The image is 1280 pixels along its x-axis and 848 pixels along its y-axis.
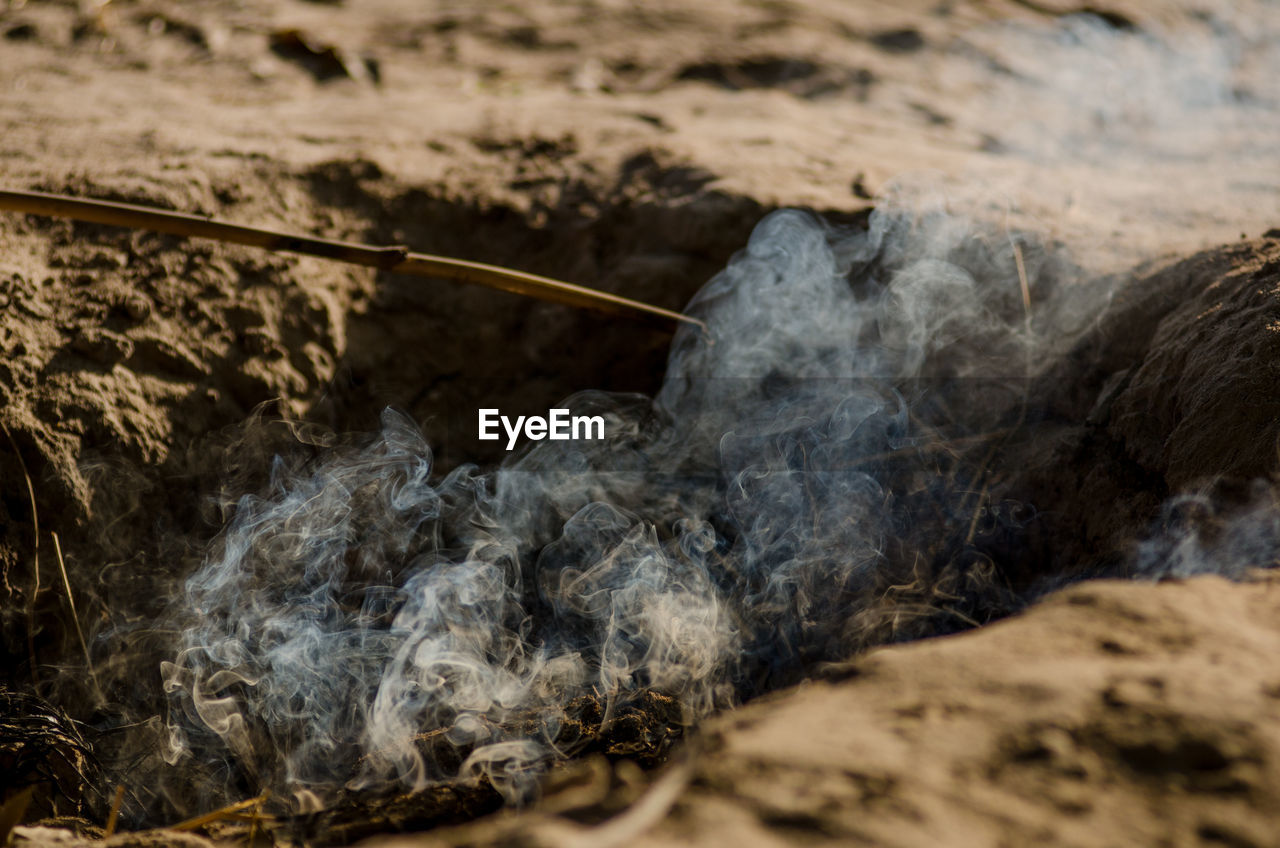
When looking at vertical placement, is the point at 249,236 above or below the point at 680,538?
above

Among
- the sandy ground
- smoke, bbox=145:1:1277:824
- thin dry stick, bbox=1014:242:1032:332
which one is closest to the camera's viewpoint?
the sandy ground

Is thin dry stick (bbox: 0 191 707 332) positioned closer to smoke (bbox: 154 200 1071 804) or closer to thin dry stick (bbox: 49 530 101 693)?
smoke (bbox: 154 200 1071 804)

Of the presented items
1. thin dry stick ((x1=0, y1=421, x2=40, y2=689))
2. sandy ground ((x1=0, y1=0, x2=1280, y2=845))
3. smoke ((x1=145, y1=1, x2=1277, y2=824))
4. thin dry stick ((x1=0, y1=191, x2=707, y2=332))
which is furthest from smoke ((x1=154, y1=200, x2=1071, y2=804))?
thin dry stick ((x1=0, y1=191, x2=707, y2=332))

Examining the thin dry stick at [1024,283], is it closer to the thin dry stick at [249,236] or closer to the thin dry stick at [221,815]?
the thin dry stick at [249,236]

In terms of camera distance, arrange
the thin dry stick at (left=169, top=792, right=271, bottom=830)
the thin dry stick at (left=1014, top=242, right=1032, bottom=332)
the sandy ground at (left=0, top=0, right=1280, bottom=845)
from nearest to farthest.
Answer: the sandy ground at (left=0, top=0, right=1280, bottom=845), the thin dry stick at (left=169, top=792, right=271, bottom=830), the thin dry stick at (left=1014, top=242, right=1032, bottom=332)

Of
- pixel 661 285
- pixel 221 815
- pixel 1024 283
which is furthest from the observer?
pixel 661 285

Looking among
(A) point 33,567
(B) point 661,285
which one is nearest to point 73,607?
(A) point 33,567

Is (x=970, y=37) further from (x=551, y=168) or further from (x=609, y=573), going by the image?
(x=609, y=573)

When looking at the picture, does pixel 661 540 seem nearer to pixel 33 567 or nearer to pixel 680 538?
pixel 680 538
